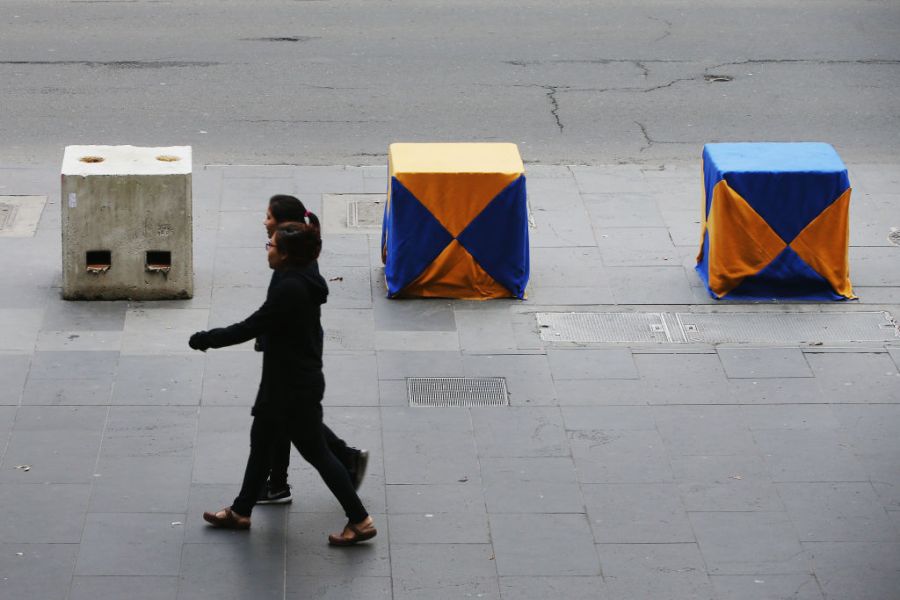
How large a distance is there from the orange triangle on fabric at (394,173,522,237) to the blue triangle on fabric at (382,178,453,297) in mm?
72

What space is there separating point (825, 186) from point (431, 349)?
3.12m

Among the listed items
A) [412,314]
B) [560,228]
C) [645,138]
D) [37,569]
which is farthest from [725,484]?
[645,138]

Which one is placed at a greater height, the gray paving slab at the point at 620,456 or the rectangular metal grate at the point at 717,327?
the gray paving slab at the point at 620,456

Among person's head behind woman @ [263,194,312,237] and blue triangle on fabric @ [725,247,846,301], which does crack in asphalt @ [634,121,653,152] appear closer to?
blue triangle on fabric @ [725,247,846,301]

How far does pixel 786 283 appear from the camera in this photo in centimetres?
1020

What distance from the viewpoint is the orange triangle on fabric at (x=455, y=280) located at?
32.7 feet

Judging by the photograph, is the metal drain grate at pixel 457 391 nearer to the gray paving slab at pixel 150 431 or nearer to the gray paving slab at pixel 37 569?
the gray paving slab at pixel 150 431

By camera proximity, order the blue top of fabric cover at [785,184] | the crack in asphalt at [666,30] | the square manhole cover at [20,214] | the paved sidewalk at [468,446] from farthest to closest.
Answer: the crack in asphalt at [666,30] → the square manhole cover at [20,214] → the blue top of fabric cover at [785,184] → the paved sidewalk at [468,446]

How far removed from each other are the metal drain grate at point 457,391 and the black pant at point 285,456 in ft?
3.97

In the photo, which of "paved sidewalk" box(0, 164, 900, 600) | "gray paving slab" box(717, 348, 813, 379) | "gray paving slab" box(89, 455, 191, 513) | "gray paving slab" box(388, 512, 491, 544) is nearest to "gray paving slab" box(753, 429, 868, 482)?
"paved sidewalk" box(0, 164, 900, 600)

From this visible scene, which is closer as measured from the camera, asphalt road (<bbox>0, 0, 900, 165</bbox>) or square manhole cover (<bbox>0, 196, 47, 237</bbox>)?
square manhole cover (<bbox>0, 196, 47, 237</bbox>)

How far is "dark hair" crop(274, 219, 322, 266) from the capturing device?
6598mm

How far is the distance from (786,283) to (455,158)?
8.53 feet

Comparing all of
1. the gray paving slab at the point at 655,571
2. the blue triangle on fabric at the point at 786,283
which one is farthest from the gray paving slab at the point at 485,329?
the gray paving slab at the point at 655,571
